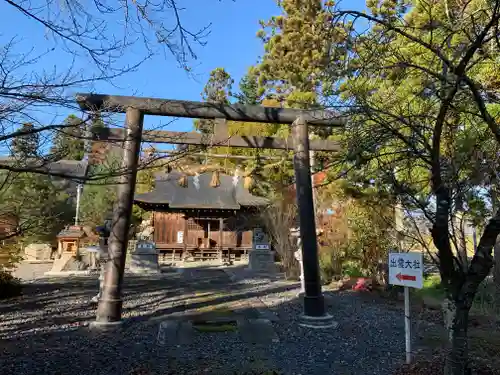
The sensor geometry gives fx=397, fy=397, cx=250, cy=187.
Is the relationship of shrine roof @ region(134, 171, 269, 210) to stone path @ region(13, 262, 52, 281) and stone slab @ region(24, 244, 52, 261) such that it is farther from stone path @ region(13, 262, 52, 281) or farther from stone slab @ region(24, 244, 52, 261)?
stone slab @ region(24, 244, 52, 261)

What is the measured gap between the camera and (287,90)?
2219cm

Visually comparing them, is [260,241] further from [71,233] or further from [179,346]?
[179,346]

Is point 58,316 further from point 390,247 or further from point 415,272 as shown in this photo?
point 390,247

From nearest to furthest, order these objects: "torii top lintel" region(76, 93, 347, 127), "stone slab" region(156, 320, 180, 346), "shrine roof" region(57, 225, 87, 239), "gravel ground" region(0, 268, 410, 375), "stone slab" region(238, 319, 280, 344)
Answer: "gravel ground" region(0, 268, 410, 375) → "stone slab" region(156, 320, 180, 346) → "stone slab" region(238, 319, 280, 344) → "torii top lintel" region(76, 93, 347, 127) → "shrine roof" region(57, 225, 87, 239)

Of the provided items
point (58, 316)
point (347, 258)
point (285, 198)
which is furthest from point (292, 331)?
point (285, 198)

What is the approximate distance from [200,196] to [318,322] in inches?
Result: 702

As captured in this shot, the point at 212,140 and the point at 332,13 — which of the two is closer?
the point at 332,13

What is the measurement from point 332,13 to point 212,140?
3.52 metres

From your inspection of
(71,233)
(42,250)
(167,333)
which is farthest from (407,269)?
(42,250)

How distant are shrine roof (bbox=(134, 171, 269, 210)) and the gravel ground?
45.7 feet

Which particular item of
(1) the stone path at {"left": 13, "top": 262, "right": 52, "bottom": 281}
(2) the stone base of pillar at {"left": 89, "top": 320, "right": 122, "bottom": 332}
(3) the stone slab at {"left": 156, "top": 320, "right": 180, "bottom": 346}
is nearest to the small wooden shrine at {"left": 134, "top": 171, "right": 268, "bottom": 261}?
(1) the stone path at {"left": 13, "top": 262, "right": 52, "bottom": 281}

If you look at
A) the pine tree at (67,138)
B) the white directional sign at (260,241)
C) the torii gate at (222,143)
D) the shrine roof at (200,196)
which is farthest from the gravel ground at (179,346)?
the shrine roof at (200,196)

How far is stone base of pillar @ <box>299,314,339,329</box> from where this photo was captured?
19.8 ft

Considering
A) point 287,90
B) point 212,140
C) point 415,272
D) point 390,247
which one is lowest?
point 415,272
